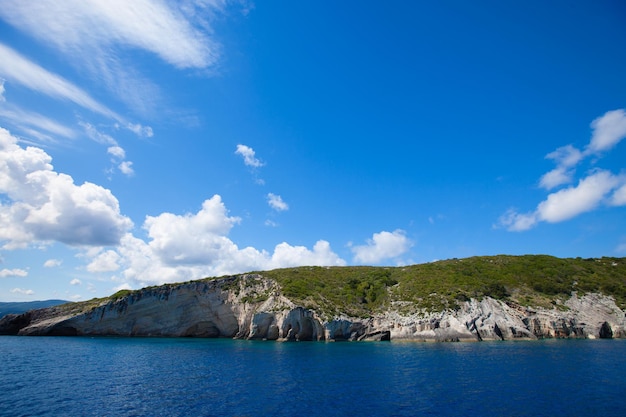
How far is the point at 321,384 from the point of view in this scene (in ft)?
112

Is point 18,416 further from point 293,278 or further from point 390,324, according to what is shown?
point 293,278


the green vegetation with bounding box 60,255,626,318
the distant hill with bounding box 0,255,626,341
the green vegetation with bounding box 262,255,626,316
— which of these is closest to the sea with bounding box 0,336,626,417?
the distant hill with bounding box 0,255,626,341

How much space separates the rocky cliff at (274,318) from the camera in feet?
247

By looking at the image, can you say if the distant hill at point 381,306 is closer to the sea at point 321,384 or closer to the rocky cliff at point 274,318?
the rocky cliff at point 274,318

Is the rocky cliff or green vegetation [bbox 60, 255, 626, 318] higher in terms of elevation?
green vegetation [bbox 60, 255, 626, 318]

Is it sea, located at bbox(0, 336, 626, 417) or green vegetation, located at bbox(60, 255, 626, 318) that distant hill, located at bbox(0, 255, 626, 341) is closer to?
green vegetation, located at bbox(60, 255, 626, 318)

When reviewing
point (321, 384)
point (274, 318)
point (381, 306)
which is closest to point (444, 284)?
point (381, 306)

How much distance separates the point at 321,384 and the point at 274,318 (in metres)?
50.9

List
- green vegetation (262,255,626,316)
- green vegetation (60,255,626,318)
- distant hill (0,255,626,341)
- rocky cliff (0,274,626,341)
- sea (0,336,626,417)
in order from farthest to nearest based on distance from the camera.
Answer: green vegetation (262,255,626,316) → green vegetation (60,255,626,318) → distant hill (0,255,626,341) → rocky cliff (0,274,626,341) → sea (0,336,626,417)

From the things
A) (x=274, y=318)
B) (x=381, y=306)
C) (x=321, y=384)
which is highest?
(x=381, y=306)

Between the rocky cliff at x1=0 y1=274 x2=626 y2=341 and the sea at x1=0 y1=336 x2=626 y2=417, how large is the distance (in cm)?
2206

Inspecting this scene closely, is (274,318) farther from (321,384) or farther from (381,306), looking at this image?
(321,384)

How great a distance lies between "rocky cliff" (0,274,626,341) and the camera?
7519cm

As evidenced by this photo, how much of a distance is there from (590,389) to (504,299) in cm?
5756
